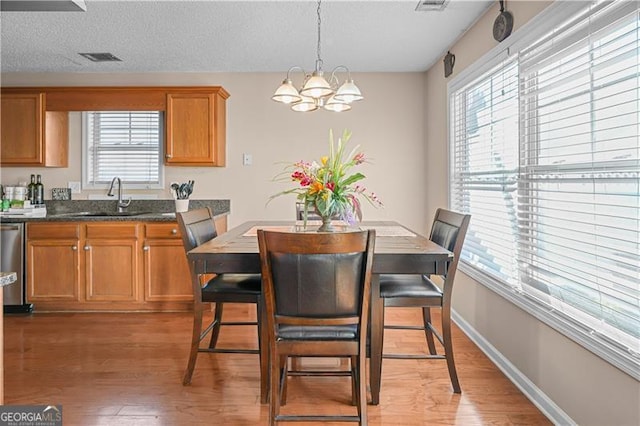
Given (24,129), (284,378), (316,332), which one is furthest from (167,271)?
(316,332)

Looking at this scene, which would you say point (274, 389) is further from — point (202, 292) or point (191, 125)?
point (191, 125)

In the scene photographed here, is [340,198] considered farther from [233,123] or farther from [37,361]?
[233,123]

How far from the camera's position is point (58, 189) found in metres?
4.69

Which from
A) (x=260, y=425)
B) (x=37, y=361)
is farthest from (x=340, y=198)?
(x=37, y=361)

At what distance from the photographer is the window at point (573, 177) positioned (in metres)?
1.70

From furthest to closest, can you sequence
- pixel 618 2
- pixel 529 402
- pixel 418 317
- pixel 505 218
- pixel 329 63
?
pixel 329 63 → pixel 418 317 → pixel 505 218 → pixel 529 402 → pixel 618 2

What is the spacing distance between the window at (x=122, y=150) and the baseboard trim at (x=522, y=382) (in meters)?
3.36

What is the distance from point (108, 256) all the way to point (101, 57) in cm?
180

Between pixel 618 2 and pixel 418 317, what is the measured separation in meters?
2.77

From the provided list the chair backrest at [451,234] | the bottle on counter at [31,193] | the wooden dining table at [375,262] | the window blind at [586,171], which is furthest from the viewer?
the bottle on counter at [31,193]

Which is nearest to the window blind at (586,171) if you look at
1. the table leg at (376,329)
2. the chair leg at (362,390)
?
the table leg at (376,329)

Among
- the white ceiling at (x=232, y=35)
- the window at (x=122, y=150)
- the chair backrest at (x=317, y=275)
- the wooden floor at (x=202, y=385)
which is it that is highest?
the white ceiling at (x=232, y=35)

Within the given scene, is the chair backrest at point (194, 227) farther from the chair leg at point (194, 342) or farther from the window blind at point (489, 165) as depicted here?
the window blind at point (489, 165)

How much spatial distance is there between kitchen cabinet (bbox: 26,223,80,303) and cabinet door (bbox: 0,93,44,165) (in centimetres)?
82
